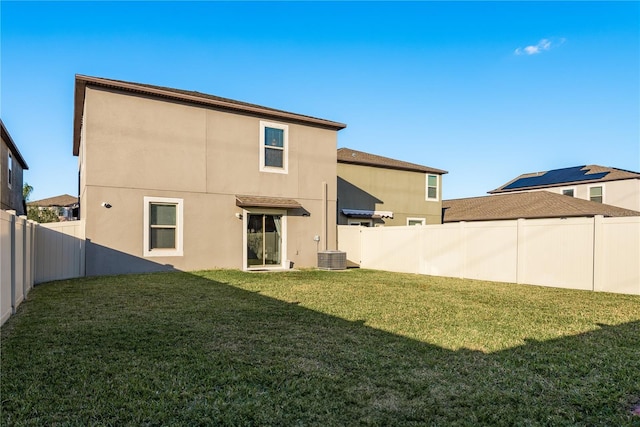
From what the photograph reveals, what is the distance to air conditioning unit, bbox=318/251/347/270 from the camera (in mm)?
15523

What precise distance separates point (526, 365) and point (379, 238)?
12.4 m

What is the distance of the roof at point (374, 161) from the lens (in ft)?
70.0

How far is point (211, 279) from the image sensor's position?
1166 centimetres

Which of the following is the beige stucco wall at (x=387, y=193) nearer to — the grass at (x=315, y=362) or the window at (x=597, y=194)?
the grass at (x=315, y=362)

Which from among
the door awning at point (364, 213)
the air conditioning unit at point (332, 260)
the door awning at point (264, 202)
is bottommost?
the air conditioning unit at point (332, 260)

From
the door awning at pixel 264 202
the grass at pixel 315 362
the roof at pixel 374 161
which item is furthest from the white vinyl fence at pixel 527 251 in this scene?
the roof at pixel 374 161

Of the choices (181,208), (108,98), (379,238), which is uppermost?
(108,98)

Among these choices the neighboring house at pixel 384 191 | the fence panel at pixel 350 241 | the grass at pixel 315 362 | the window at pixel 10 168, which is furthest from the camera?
the neighboring house at pixel 384 191

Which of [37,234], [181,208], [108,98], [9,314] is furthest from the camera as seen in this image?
[181,208]

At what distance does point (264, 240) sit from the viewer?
15367 millimetres

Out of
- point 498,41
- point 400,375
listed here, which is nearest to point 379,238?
point 498,41

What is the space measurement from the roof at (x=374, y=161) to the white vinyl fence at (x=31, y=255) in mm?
13243

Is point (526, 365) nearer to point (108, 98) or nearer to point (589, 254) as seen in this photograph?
point (589, 254)

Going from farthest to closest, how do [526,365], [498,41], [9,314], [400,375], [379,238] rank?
[379,238]
[498,41]
[9,314]
[526,365]
[400,375]
